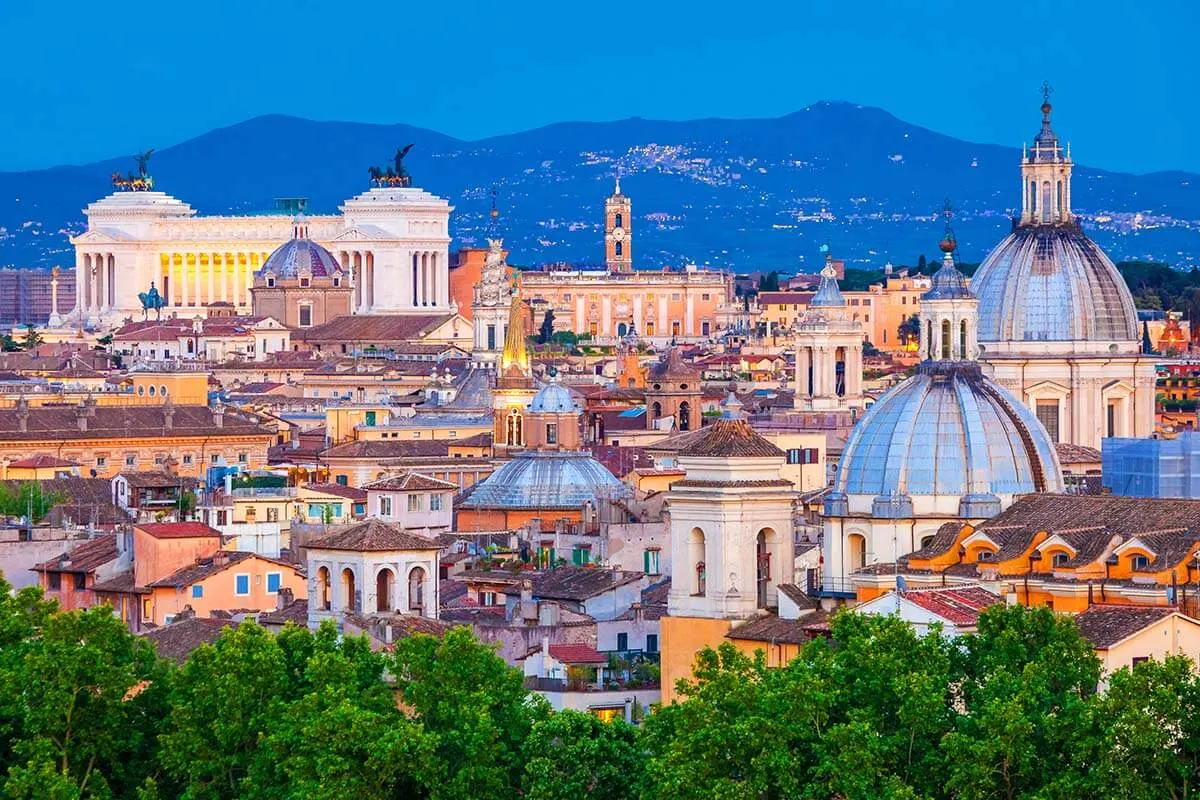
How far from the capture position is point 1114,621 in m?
40.3

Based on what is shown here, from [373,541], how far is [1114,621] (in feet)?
33.6

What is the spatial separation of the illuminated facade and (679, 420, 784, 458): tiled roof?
121436 millimetres

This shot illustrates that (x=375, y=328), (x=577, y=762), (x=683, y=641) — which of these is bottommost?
(x=577, y=762)

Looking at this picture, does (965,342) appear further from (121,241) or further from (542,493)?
(121,241)

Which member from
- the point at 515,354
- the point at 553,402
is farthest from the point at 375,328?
the point at 553,402

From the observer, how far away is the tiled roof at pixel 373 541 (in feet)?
156

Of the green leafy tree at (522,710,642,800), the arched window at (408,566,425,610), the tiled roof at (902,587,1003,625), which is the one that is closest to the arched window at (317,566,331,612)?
the arched window at (408,566,425,610)

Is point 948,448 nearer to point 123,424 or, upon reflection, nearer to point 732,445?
point 732,445

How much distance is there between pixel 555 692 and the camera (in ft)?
148

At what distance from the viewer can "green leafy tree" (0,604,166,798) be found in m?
41.6

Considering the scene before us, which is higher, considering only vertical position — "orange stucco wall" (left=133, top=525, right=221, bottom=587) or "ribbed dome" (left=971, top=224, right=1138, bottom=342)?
"ribbed dome" (left=971, top=224, right=1138, bottom=342)

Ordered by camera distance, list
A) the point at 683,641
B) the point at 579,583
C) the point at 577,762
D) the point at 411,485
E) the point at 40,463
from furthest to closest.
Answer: the point at 40,463, the point at 411,485, the point at 579,583, the point at 683,641, the point at 577,762

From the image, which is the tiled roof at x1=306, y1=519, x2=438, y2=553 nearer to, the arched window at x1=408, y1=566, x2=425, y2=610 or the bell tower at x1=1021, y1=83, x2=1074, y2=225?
the arched window at x1=408, y1=566, x2=425, y2=610

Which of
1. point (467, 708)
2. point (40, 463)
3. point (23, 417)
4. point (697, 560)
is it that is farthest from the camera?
point (23, 417)
